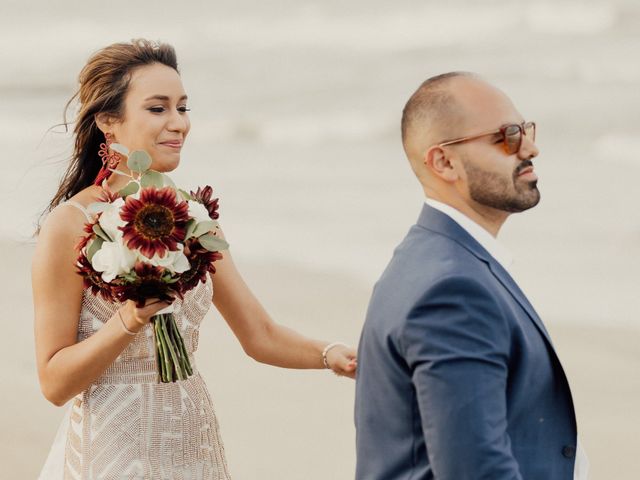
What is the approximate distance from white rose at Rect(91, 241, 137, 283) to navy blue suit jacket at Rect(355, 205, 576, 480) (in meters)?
0.92

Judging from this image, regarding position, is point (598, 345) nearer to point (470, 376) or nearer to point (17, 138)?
point (470, 376)

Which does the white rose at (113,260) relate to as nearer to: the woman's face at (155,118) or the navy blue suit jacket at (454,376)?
the woman's face at (155,118)

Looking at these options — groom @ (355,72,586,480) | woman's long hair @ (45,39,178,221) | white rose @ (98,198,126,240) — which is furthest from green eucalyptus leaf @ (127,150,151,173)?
groom @ (355,72,586,480)

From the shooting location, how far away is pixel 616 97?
19.6m

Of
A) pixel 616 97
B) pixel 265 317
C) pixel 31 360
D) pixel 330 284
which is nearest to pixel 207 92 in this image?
pixel 616 97

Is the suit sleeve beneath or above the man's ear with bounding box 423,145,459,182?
beneath

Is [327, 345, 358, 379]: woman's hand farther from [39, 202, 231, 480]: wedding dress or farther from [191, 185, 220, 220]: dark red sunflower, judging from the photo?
[191, 185, 220, 220]: dark red sunflower

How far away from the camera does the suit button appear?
2.95 metres

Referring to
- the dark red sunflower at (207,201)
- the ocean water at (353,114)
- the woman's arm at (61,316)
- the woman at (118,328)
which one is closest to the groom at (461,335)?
the dark red sunflower at (207,201)

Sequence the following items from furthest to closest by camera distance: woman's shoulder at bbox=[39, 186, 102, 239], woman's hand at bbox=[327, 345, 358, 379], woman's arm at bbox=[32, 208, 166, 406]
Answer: woman's hand at bbox=[327, 345, 358, 379] < woman's shoulder at bbox=[39, 186, 102, 239] < woman's arm at bbox=[32, 208, 166, 406]

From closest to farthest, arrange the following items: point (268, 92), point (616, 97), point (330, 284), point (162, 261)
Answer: point (162, 261) → point (330, 284) → point (616, 97) → point (268, 92)

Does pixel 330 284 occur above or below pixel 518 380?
above

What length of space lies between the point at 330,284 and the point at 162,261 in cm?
934

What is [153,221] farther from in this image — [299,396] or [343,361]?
[299,396]
